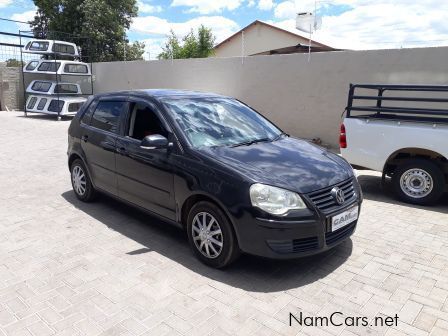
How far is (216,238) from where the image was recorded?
3561mm

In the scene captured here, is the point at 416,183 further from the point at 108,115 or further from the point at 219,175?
the point at 108,115

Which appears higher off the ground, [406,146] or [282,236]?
[406,146]

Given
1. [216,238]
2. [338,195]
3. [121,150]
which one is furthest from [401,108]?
[121,150]

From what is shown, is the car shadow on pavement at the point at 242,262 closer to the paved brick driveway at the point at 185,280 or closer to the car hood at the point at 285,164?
the paved brick driveway at the point at 185,280

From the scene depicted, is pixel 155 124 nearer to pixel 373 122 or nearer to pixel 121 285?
pixel 121 285

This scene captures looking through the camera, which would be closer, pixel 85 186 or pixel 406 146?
pixel 85 186

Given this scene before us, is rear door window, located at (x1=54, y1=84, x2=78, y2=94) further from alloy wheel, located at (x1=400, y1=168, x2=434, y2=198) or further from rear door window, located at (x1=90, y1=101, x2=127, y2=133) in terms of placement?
alloy wheel, located at (x1=400, y1=168, x2=434, y2=198)

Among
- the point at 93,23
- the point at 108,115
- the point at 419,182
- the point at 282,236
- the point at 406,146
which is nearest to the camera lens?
the point at 282,236

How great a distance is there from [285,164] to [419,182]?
3.13 metres

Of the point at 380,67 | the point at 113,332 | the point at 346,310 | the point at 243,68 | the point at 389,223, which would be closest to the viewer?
the point at 113,332

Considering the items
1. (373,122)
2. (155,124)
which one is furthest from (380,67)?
(155,124)

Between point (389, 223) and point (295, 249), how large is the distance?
2.25 meters

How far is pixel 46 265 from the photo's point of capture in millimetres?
3758

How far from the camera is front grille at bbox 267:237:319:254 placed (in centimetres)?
326
